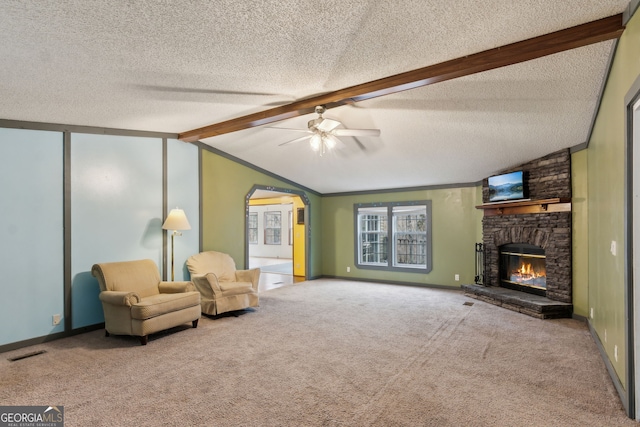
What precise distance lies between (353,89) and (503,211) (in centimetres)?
403

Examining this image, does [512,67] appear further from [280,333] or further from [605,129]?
[280,333]

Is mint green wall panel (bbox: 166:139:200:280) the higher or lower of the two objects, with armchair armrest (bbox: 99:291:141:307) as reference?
higher

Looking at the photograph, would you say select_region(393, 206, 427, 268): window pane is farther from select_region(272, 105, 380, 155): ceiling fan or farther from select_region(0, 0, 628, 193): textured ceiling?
select_region(272, 105, 380, 155): ceiling fan

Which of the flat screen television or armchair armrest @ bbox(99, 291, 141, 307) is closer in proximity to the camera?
armchair armrest @ bbox(99, 291, 141, 307)

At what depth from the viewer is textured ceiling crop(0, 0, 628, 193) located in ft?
7.16

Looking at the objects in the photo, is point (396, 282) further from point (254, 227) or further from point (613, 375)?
point (254, 227)

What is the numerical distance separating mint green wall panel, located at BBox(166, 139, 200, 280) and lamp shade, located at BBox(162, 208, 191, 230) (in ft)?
1.12

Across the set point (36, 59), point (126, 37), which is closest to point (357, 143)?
point (126, 37)

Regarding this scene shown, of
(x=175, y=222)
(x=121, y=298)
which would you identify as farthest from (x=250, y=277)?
(x=121, y=298)

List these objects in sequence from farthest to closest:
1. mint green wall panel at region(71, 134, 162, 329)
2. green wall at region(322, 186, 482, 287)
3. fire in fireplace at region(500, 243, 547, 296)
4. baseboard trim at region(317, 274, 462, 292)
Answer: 1. baseboard trim at region(317, 274, 462, 292)
2. green wall at region(322, 186, 482, 287)
3. fire in fireplace at region(500, 243, 547, 296)
4. mint green wall panel at region(71, 134, 162, 329)

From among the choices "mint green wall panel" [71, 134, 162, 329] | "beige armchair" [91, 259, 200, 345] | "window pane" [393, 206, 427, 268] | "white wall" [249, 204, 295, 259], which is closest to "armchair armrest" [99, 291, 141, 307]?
"beige armchair" [91, 259, 200, 345]

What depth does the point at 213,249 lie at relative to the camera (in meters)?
6.02

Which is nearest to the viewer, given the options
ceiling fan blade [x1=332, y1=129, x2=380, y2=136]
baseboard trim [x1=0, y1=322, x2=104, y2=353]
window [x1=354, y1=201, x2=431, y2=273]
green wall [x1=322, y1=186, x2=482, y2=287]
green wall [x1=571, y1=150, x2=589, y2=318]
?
→ baseboard trim [x1=0, y1=322, x2=104, y2=353]

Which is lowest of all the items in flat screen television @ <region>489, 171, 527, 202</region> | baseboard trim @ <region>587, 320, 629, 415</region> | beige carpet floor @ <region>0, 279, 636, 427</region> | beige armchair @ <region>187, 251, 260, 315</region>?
beige carpet floor @ <region>0, 279, 636, 427</region>
